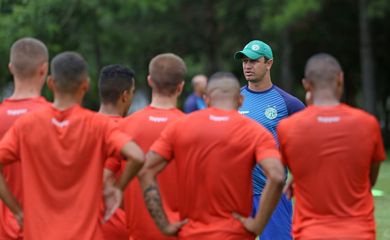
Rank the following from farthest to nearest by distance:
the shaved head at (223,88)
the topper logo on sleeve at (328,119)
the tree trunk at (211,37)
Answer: the tree trunk at (211,37), the shaved head at (223,88), the topper logo on sleeve at (328,119)

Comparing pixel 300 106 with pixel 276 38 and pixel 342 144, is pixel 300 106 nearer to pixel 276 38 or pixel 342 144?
pixel 342 144

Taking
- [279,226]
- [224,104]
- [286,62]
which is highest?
[224,104]

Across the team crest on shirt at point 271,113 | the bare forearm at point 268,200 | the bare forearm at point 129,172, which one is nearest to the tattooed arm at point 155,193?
the bare forearm at point 129,172

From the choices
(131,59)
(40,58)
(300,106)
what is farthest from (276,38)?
(40,58)

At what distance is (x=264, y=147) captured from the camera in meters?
7.22

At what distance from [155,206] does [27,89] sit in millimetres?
1473

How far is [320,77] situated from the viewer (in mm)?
7371

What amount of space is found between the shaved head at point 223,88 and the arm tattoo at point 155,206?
2.84ft

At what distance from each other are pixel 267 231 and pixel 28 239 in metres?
3.77

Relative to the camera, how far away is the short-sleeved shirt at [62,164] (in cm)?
719

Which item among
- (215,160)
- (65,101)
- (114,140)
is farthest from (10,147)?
(215,160)

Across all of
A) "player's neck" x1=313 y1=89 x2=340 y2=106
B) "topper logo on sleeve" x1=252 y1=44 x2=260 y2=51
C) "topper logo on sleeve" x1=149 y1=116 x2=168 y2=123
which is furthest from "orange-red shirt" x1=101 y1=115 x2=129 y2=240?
"topper logo on sleeve" x1=252 y1=44 x2=260 y2=51

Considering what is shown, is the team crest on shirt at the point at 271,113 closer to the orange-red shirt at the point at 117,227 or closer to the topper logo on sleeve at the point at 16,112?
the orange-red shirt at the point at 117,227

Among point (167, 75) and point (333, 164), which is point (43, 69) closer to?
point (167, 75)
